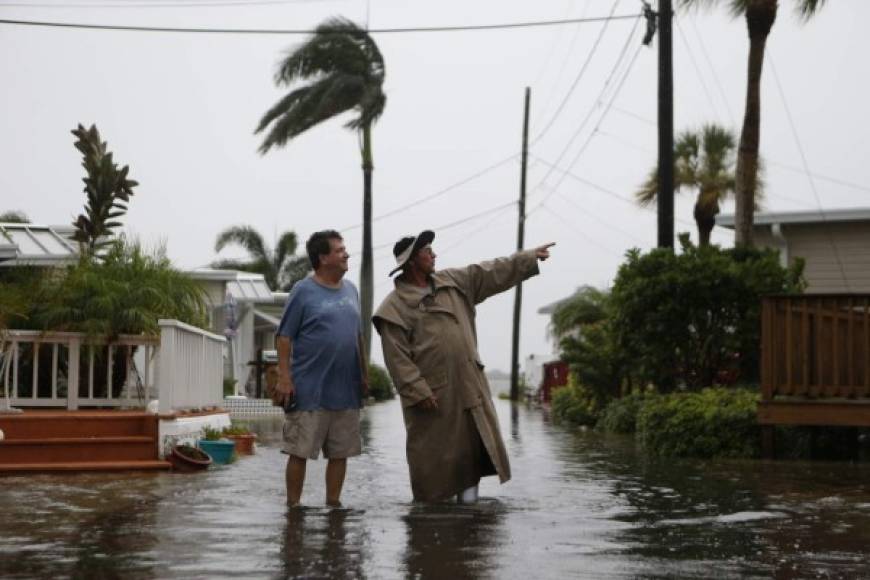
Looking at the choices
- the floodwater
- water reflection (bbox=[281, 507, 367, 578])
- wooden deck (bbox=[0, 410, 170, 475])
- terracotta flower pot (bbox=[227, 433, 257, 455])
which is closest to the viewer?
water reflection (bbox=[281, 507, 367, 578])

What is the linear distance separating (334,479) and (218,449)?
4540 mm

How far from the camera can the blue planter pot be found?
13.8 metres

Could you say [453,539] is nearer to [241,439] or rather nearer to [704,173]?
[241,439]

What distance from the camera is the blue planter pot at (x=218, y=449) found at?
1384 centimetres

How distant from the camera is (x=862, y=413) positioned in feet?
47.6

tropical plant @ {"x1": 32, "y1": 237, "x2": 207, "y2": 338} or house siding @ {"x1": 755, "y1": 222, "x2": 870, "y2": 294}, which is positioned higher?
house siding @ {"x1": 755, "y1": 222, "x2": 870, "y2": 294}

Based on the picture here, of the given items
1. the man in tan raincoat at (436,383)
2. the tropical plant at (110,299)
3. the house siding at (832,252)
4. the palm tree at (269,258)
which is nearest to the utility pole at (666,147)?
the house siding at (832,252)

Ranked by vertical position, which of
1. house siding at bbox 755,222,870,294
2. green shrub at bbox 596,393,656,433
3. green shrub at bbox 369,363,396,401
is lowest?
green shrub at bbox 596,393,656,433

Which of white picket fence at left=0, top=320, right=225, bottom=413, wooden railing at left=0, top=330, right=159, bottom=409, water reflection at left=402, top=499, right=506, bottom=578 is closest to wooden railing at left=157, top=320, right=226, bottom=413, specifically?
white picket fence at left=0, top=320, right=225, bottom=413

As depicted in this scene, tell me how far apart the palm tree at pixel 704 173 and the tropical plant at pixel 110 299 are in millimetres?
21568

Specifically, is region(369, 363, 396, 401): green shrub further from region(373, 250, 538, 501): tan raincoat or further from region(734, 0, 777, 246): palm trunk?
region(373, 250, 538, 501): tan raincoat

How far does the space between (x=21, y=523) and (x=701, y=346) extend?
12.5 metres

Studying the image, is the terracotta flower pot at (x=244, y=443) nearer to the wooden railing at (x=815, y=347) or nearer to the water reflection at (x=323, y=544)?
the wooden railing at (x=815, y=347)

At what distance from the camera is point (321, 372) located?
30.9 ft
